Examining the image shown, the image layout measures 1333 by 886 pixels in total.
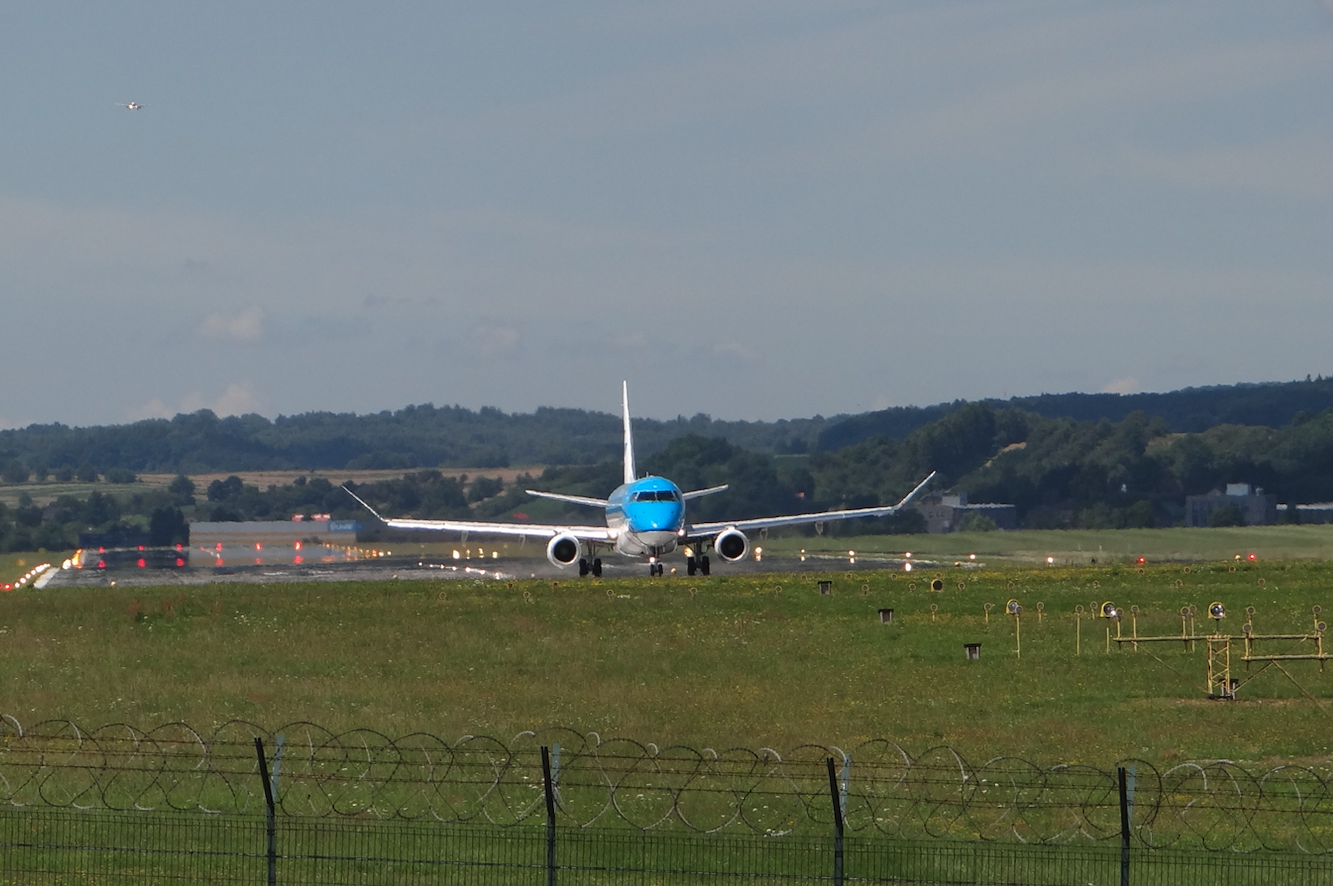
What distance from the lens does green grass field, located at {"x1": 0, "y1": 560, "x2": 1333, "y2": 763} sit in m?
34.9

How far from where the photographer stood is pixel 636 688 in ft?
134

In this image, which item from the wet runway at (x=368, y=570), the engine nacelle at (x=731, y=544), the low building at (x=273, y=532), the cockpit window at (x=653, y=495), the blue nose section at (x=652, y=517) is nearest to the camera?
the blue nose section at (x=652, y=517)

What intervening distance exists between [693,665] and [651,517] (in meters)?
30.8

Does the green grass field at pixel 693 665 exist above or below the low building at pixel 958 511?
below

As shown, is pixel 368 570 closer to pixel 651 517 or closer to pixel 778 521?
pixel 651 517

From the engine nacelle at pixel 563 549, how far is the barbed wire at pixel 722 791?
157ft

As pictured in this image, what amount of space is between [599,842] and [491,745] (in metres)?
8.71

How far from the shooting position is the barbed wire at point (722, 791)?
24734 mm

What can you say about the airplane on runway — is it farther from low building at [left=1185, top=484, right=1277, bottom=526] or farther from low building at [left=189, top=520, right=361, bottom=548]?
low building at [left=1185, top=484, right=1277, bottom=526]

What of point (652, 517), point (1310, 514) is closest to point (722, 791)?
point (652, 517)

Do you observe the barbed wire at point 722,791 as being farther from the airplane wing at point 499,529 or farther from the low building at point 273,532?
the low building at point 273,532

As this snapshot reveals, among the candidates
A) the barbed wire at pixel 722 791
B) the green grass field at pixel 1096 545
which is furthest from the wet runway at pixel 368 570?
the barbed wire at pixel 722 791

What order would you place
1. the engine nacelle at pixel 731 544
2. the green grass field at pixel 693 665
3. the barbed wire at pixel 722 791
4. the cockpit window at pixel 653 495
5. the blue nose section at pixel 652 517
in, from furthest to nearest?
the engine nacelle at pixel 731 544, the cockpit window at pixel 653 495, the blue nose section at pixel 652 517, the green grass field at pixel 693 665, the barbed wire at pixel 722 791

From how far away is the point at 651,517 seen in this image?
2995 inches
